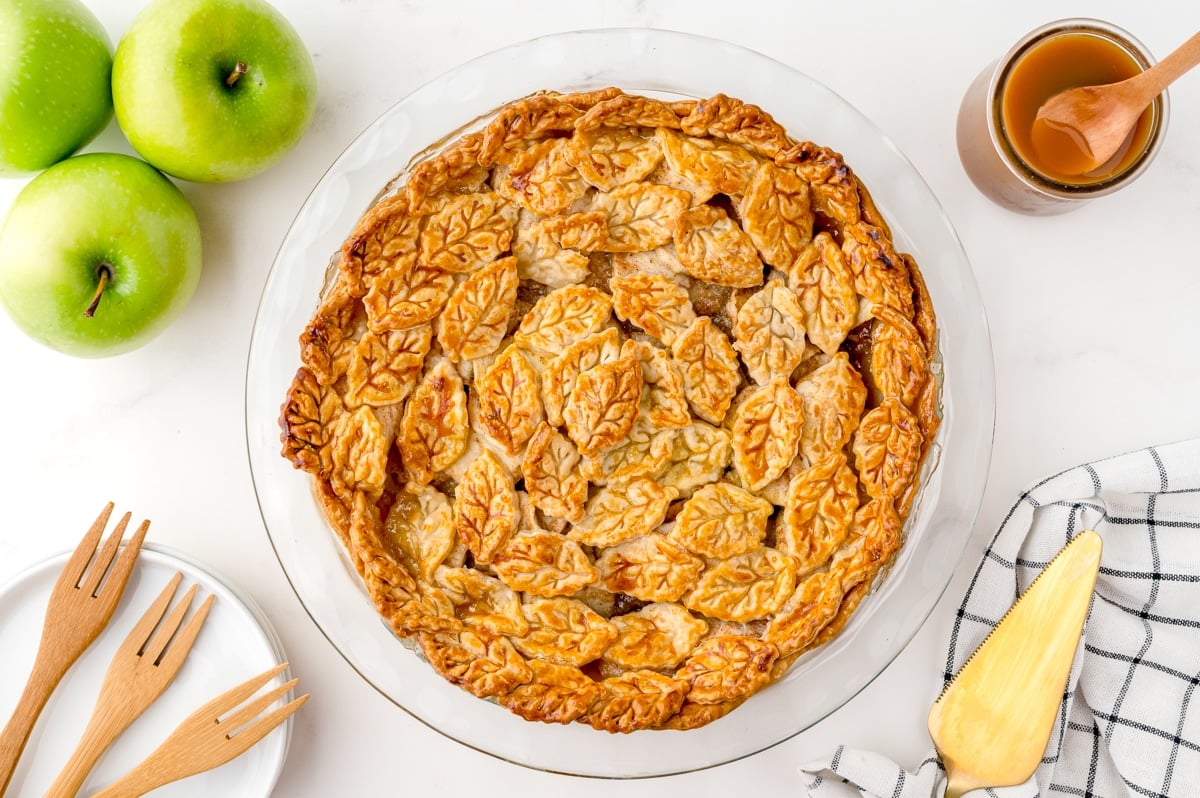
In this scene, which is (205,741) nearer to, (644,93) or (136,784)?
(136,784)

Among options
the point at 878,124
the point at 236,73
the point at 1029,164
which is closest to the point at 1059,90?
the point at 1029,164

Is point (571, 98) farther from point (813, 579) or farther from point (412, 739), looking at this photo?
point (412, 739)

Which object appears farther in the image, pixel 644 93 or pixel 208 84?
pixel 644 93

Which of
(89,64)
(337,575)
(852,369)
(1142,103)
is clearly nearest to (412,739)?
(337,575)

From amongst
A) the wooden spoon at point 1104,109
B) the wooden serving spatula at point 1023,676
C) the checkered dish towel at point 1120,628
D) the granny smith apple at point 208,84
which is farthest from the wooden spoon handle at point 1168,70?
the granny smith apple at point 208,84

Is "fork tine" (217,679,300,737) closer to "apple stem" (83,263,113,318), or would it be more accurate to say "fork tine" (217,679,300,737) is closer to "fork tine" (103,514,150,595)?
"fork tine" (103,514,150,595)

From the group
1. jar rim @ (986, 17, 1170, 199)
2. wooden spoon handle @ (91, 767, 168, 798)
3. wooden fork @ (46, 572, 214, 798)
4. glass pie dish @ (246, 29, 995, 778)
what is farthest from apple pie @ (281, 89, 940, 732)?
wooden spoon handle @ (91, 767, 168, 798)
